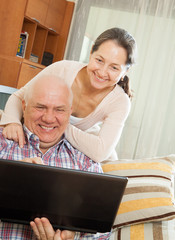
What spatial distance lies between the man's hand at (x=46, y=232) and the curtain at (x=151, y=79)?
359 cm

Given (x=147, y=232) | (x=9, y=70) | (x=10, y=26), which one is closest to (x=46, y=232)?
(x=147, y=232)

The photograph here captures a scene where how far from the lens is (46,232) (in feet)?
3.56

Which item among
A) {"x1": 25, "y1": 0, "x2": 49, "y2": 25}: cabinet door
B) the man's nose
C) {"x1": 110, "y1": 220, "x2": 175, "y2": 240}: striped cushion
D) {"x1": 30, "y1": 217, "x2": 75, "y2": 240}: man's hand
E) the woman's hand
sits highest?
{"x1": 25, "y1": 0, "x2": 49, "y2": 25}: cabinet door

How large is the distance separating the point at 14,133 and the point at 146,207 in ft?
2.07

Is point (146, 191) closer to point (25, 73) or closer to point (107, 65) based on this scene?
point (107, 65)

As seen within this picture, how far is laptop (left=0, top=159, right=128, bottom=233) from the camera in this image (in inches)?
37.4

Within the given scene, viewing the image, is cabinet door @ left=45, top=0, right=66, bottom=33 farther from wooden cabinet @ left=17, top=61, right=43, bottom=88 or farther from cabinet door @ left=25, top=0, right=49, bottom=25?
wooden cabinet @ left=17, top=61, right=43, bottom=88

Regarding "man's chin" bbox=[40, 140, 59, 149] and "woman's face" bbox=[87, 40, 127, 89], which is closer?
"man's chin" bbox=[40, 140, 59, 149]

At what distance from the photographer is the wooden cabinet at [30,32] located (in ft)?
14.4

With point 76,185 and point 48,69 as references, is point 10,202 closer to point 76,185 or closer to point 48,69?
point 76,185

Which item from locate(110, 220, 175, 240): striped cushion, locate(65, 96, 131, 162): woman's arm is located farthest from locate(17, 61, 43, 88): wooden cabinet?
locate(110, 220, 175, 240): striped cushion

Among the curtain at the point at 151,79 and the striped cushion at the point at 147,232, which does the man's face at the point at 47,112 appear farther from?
the curtain at the point at 151,79

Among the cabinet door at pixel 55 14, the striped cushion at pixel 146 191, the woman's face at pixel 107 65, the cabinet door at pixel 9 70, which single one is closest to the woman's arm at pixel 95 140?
the striped cushion at pixel 146 191

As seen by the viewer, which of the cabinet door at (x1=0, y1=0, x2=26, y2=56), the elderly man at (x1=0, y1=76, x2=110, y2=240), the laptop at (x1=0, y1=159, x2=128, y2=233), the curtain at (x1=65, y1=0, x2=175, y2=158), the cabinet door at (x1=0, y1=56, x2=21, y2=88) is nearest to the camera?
the laptop at (x1=0, y1=159, x2=128, y2=233)
